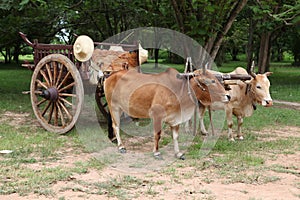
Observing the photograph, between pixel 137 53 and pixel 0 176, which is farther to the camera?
pixel 137 53

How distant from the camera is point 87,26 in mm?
19328

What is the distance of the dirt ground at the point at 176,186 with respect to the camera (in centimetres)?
461

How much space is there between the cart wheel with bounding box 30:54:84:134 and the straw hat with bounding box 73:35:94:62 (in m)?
0.31

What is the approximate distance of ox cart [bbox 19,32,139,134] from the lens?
7355mm

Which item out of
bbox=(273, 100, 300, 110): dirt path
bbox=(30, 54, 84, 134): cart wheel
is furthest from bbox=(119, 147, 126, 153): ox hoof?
bbox=(273, 100, 300, 110): dirt path

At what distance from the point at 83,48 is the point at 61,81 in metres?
0.98

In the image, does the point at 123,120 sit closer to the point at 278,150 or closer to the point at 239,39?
the point at 278,150

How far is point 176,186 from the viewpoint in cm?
495

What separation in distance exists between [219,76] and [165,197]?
2294 mm

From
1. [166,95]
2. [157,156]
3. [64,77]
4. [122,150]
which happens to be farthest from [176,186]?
[64,77]

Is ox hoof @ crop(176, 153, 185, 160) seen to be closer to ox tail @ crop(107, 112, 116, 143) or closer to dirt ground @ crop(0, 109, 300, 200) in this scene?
dirt ground @ crop(0, 109, 300, 200)

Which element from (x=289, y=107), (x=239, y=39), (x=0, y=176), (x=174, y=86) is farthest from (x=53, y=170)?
(x=239, y=39)

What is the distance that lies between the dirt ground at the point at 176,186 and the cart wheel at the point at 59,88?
65.7 inches

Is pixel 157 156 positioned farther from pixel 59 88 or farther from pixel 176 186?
pixel 59 88
